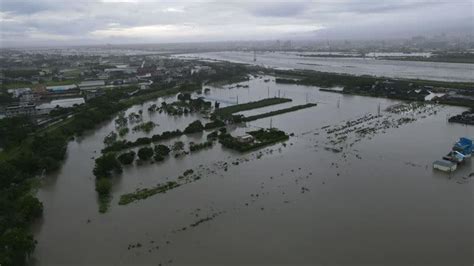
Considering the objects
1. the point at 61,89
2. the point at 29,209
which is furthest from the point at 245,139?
the point at 61,89

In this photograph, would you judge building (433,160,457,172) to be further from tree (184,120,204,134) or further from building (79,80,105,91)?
building (79,80,105,91)

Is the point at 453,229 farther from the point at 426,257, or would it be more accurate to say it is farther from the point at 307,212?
the point at 307,212

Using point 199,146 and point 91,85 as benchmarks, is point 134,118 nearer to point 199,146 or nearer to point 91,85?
point 199,146

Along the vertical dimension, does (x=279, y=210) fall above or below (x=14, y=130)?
below

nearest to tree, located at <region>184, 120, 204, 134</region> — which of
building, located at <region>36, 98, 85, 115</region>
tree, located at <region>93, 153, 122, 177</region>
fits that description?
tree, located at <region>93, 153, 122, 177</region>

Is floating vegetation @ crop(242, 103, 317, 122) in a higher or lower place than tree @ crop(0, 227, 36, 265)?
higher

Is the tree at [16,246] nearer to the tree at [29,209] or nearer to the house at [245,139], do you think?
the tree at [29,209]

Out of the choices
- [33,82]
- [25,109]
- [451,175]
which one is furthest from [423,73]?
[33,82]
